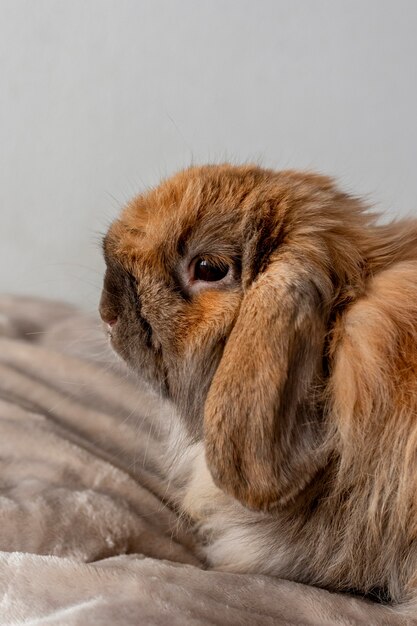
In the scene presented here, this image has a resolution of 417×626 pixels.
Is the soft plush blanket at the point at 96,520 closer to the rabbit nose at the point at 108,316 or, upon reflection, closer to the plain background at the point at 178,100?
the rabbit nose at the point at 108,316

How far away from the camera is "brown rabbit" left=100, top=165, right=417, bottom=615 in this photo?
1005 millimetres

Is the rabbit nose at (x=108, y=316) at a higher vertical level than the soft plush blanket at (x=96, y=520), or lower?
higher

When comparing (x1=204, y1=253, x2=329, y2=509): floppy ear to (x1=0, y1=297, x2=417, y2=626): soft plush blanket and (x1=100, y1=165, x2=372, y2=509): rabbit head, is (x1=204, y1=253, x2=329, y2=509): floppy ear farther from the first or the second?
(x1=0, y1=297, x2=417, y2=626): soft plush blanket

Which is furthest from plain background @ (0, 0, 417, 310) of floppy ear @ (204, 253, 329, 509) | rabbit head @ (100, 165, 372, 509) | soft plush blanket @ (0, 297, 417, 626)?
floppy ear @ (204, 253, 329, 509)

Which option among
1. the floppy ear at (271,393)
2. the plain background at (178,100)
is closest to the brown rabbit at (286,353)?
the floppy ear at (271,393)

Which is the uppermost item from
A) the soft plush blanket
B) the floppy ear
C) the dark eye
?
the dark eye

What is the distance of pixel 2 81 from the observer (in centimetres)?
238

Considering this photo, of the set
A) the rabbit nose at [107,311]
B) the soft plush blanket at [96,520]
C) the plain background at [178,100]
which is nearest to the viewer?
the soft plush blanket at [96,520]

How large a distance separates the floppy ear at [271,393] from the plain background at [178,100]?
49.8 inches

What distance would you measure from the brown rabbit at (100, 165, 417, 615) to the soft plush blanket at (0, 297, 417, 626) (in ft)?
0.29

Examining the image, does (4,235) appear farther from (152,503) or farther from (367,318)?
(367,318)

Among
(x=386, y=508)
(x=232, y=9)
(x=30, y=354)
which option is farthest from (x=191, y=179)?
(x=232, y=9)

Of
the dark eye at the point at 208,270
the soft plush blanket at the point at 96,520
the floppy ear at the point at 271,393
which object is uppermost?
the dark eye at the point at 208,270

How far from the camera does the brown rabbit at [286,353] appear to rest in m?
1.00
